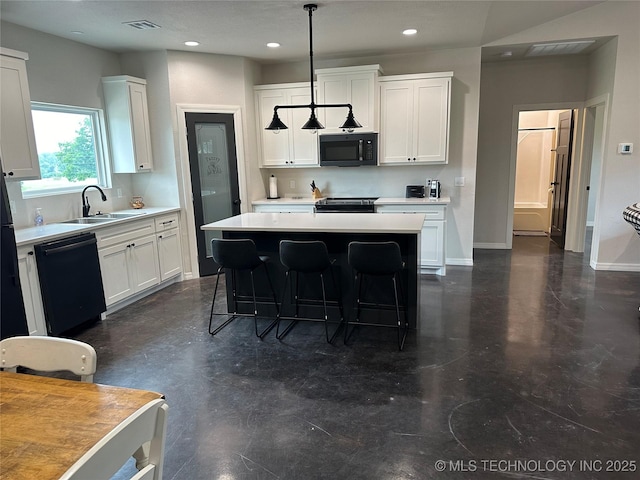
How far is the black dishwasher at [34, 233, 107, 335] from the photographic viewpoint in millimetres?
3393

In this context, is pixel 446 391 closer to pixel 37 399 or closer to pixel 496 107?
pixel 37 399

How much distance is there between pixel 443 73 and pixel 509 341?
3339 millimetres

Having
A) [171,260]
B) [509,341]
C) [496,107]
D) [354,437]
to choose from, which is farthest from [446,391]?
[496,107]

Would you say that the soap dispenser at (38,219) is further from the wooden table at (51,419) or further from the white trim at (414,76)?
the white trim at (414,76)

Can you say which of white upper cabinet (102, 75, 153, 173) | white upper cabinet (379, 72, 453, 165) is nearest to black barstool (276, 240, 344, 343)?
white upper cabinet (379, 72, 453, 165)

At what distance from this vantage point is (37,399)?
1.35 metres

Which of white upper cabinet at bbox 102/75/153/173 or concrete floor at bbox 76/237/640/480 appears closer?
concrete floor at bbox 76/237/640/480

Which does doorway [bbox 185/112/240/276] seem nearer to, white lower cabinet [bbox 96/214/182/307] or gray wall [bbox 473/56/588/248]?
white lower cabinet [bbox 96/214/182/307]

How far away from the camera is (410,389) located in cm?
274

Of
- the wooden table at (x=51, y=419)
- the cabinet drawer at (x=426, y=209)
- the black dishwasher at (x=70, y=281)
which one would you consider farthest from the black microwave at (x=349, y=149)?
the wooden table at (x=51, y=419)

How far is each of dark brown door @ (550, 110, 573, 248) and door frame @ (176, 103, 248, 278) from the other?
4.81m

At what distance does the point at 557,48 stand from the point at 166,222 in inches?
213

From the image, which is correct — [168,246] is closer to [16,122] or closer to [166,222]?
[166,222]

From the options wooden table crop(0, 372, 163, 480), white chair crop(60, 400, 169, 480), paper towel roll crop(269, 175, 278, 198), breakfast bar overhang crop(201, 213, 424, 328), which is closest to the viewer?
white chair crop(60, 400, 169, 480)
